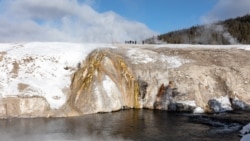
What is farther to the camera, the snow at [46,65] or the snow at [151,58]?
the snow at [151,58]

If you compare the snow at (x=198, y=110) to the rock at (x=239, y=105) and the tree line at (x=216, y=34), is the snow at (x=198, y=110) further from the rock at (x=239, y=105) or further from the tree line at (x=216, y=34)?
the tree line at (x=216, y=34)

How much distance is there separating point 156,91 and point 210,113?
6.91 metres

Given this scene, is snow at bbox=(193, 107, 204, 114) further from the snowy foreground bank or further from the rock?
the rock

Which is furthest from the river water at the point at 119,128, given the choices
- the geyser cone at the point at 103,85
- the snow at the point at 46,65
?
the snow at the point at 46,65

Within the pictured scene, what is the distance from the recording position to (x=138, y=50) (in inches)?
1881

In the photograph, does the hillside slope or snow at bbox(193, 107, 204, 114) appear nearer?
snow at bbox(193, 107, 204, 114)

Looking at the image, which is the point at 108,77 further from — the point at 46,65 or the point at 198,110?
the point at 198,110

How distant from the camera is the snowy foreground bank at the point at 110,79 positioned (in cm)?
3694

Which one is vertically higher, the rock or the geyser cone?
the geyser cone

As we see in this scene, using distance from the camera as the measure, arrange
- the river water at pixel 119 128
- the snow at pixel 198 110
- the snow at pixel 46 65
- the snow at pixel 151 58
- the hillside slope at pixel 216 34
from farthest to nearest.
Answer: the hillside slope at pixel 216 34 → the snow at pixel 151 58 → the snow at pixel 198 110 → the snow at pixel 46 65 → the river water at pixel 119 128

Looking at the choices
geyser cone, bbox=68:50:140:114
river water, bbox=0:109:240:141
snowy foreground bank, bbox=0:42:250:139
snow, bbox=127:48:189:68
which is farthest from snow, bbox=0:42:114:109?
snow, bbox=127:48:189:68

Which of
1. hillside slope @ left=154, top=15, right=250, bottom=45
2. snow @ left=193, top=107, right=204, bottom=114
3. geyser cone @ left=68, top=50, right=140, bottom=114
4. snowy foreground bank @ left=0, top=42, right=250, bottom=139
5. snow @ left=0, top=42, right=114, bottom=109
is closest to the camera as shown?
snowy foreground bank @ left=0, top=42, right=250, bottom=139

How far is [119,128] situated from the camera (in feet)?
98.8

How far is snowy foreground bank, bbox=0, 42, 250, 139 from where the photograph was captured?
121ft
